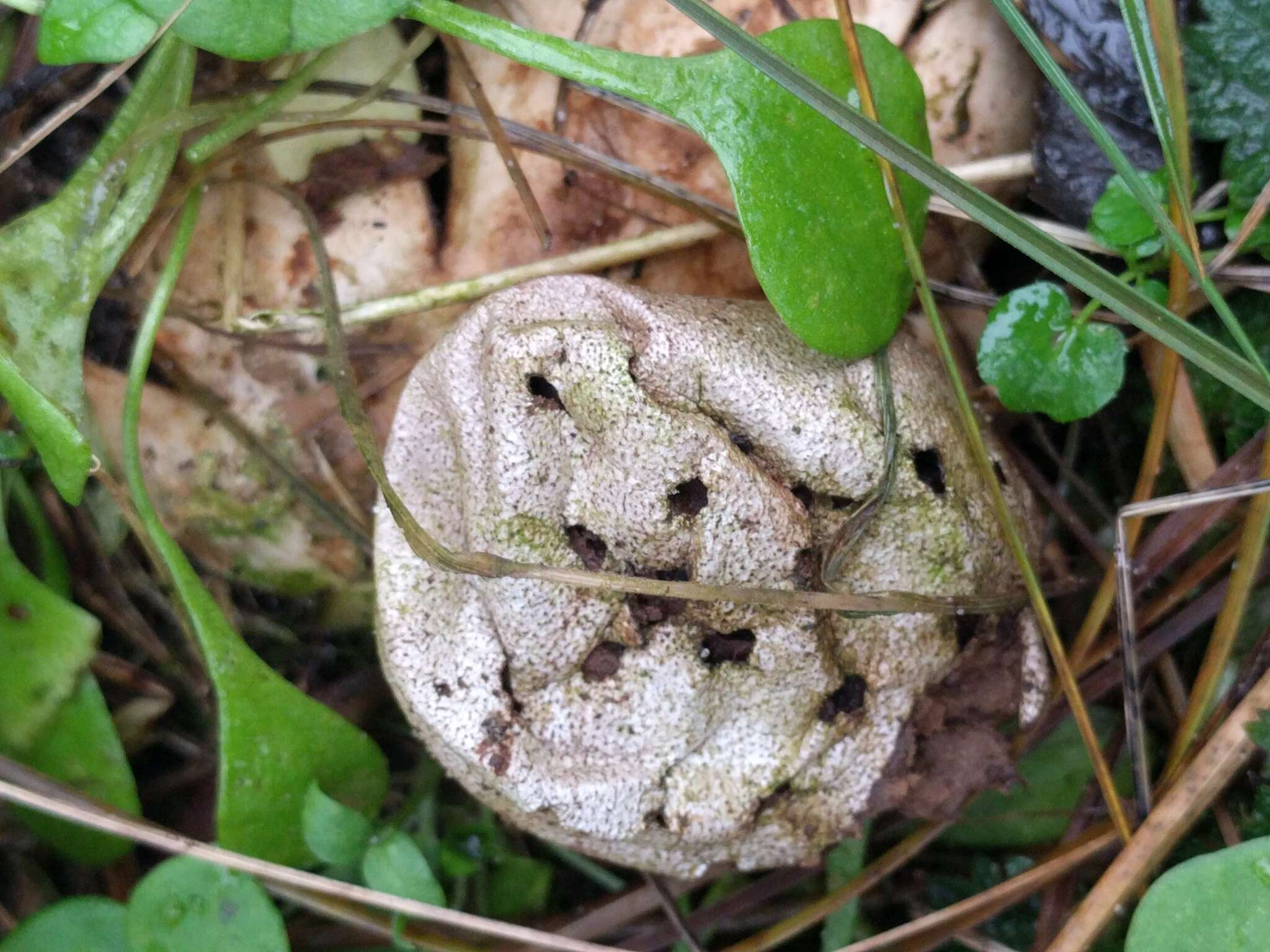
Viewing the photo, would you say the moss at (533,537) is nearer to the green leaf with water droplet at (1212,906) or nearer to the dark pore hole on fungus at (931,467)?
the dark pore hole on fungus at (931,467)

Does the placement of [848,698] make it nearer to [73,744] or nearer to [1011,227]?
[1011,227]

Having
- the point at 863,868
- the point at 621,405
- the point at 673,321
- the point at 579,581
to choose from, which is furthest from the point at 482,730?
the point at 863,868

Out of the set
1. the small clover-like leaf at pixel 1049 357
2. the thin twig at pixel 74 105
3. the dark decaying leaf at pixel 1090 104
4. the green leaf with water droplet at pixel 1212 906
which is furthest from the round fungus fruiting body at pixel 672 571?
the thin twig at pixel 74 105

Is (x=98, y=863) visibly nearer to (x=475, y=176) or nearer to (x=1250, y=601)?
(x=475, y=176)

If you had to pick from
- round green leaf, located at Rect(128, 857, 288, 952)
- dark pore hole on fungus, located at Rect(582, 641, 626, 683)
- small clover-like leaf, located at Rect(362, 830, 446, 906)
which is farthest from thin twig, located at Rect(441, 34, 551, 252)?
round green leaf, located at Rect(128, 857, 288, 952)

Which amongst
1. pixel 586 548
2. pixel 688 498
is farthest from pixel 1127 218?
pixel 586 548

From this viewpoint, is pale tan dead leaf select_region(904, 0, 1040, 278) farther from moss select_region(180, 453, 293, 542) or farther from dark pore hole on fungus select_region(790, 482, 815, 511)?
moss select_region(180, 453, 293, 542)
